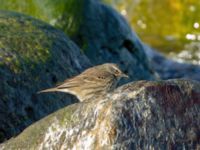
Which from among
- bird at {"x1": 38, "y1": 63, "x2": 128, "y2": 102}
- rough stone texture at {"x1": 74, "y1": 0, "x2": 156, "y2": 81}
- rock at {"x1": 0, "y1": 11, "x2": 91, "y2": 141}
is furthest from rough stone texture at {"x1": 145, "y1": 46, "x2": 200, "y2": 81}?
bird at {"x1": 38, "y1": 63, "x2": 128, "y2": 102}

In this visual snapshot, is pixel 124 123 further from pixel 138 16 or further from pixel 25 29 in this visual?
pixel 138 16

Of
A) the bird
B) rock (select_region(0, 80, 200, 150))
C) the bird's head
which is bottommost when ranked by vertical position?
rock (select_region(0, 80, 200, 150))

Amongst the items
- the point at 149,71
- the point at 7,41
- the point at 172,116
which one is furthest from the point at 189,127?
the point at 149,71

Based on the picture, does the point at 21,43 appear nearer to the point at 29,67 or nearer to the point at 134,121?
the point at 29,67

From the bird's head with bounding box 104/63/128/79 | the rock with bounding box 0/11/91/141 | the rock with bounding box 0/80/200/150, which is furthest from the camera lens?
the bird's head with bounding box 104/63/128/79

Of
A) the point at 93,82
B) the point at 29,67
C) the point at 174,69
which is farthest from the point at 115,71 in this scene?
the point at 174,69

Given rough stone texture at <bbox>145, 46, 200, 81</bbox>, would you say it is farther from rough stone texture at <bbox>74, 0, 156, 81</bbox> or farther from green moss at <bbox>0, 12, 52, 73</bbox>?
green moss at <bbox>0, 12, 52, 73</bbox>
